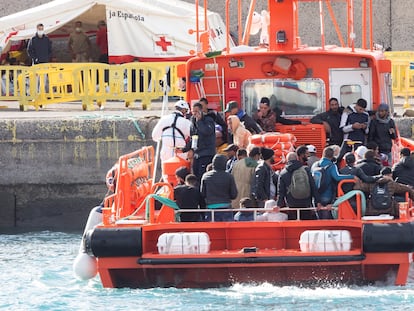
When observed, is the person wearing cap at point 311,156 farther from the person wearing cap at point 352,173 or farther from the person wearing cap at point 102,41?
the person wearing cap at point 102,41

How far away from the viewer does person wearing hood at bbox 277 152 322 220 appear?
542 inches

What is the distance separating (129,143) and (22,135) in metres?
1.64

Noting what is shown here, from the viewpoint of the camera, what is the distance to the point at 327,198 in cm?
1403

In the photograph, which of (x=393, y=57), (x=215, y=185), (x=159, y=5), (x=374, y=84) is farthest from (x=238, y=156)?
(x=159, y=5)

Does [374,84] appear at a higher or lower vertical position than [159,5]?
lower

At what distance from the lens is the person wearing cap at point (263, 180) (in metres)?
Answer: 14.0

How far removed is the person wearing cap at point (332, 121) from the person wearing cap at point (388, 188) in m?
2.17

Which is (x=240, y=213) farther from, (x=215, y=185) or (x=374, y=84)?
(x=374, y=84)

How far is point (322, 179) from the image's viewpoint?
552 inches

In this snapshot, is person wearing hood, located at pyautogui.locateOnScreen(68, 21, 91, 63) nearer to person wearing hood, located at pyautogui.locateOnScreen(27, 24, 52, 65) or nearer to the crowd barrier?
person wearing hood, located at pyautogui.locateOnScreen(27, 24, 52, 65)

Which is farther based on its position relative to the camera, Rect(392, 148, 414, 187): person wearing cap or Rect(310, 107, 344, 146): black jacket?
Rect(310, 107, 344, 146): black jacket

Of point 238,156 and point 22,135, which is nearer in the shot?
point 238,156

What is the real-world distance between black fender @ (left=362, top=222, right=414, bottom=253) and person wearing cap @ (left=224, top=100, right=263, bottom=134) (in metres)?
2.97

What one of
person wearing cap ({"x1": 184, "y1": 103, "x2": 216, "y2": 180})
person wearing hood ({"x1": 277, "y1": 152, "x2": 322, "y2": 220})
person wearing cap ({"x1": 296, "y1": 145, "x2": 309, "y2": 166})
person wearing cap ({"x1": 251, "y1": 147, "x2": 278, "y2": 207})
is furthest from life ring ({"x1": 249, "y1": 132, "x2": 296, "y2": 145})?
person wearing hood ({"x1": 277, "y1": 152, "x2": 322, "y2": 220})
